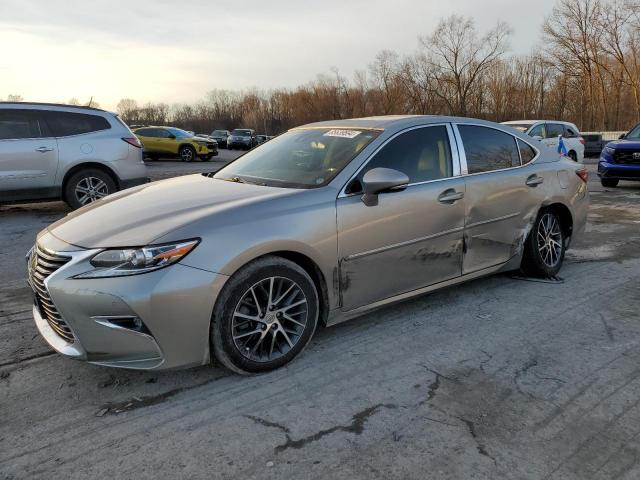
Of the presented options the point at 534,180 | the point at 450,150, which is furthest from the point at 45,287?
the point at 534,180

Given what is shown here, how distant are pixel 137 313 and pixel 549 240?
393 cm

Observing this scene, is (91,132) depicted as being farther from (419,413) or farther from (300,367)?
(419,413)

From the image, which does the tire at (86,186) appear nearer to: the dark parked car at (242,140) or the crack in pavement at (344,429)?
the crack in pavement at (344,429)

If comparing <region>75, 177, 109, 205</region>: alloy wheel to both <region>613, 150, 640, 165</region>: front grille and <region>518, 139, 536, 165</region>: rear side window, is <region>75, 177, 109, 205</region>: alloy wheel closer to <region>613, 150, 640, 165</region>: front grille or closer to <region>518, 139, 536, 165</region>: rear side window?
<region>518, 139, 536, 165</region>: rear side window

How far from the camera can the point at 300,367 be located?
3303 millimetres

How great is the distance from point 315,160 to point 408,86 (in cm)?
5046

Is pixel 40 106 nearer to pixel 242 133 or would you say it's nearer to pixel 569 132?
pixel 569 132

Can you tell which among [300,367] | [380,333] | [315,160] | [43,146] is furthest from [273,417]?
[43,146]

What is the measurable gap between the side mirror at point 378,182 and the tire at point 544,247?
1935mm

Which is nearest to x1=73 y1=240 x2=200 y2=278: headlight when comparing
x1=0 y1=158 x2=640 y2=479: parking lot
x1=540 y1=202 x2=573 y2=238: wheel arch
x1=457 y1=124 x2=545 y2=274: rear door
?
x1=0 y1=158 x2=640 y2=479: parking lot

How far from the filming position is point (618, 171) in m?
12.3

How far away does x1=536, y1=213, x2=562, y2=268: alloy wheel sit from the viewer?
16.3 ft

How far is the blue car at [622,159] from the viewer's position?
39.2ft

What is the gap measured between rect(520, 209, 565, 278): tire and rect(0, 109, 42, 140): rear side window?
739cm
